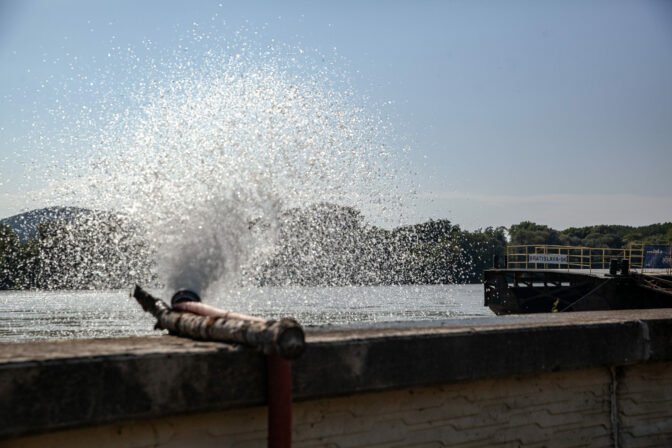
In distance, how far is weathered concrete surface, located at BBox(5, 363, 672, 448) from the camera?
306 cm

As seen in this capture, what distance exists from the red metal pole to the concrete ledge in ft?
0.37

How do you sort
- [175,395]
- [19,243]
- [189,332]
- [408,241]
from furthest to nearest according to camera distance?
[408,241], [19,243], [189,332], [175,395]

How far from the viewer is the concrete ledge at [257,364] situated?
2.63 metres

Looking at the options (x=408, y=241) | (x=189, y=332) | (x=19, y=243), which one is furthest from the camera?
(x=408, y=241)

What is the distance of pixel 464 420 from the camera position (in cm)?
399

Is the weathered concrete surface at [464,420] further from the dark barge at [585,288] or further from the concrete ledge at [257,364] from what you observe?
the dark barge at [585,288]

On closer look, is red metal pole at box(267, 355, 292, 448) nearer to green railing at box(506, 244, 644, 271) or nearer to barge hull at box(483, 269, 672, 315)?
barge hull at box(483, 269, 672, 315)

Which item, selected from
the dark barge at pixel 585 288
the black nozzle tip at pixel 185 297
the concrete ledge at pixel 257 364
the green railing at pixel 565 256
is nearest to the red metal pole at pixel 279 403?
the concrete ledge at pixel 257 364

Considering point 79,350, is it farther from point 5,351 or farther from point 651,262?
point 651,262

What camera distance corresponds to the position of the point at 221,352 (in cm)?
305

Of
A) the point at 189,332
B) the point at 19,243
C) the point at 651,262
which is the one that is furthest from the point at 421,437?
the point at 19,243

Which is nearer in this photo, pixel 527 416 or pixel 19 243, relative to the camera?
pixel 527 416

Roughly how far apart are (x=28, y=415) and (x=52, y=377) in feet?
0.52

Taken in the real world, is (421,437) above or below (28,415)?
below
